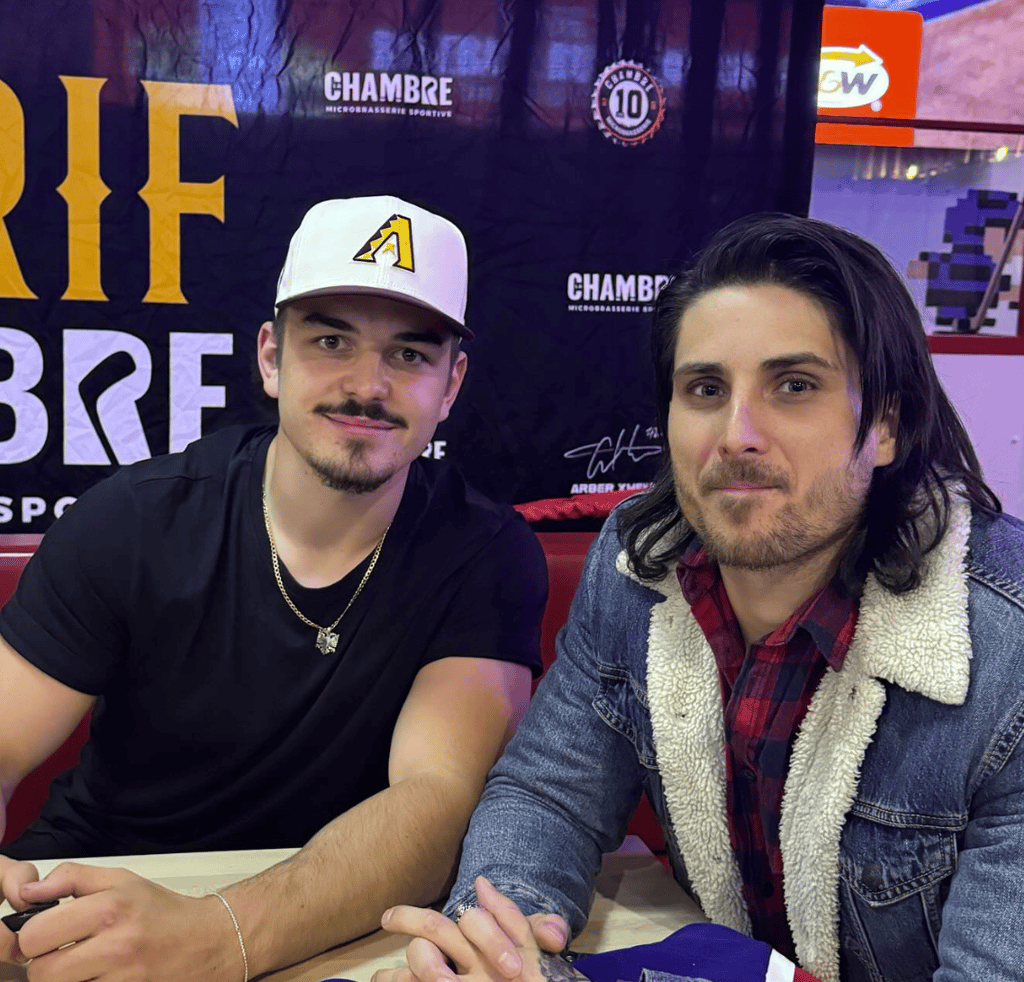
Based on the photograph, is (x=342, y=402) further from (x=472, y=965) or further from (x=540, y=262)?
(x=540, y=262)

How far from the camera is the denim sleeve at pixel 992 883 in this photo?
3.21 ft

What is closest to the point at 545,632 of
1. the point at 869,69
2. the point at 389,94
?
the point at 389,94

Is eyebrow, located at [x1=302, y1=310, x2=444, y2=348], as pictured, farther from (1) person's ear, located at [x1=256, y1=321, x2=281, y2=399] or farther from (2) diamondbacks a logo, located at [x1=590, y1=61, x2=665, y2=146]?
(2) diamondbacks a logo, located at [x1=590, y1=61, x2=665, y2=146]

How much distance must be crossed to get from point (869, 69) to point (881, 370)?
11.5 ft

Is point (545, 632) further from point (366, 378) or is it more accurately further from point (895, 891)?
point (895, 891)

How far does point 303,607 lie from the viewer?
1537 mm

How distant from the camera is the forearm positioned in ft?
3.70

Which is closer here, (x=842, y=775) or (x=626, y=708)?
(x=842, y=775)

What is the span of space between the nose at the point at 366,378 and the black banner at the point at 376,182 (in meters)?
1.00

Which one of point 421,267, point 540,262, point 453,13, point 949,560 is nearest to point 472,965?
point 949,560

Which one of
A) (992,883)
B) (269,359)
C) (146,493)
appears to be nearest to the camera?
(992,883)
